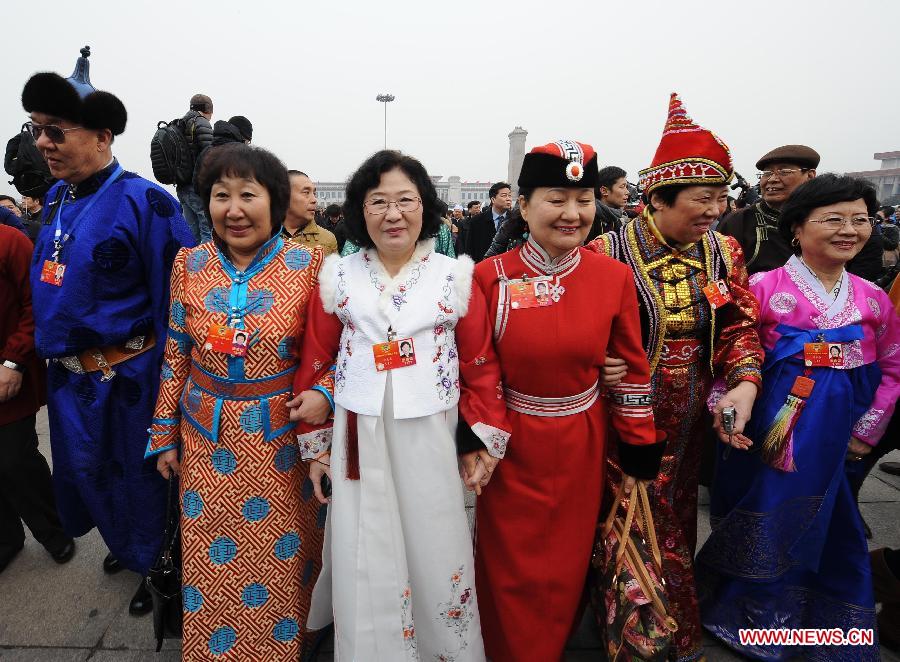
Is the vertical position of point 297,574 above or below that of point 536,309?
below

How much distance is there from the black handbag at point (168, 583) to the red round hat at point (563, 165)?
1816 millimetres

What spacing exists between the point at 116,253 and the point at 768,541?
296 cm

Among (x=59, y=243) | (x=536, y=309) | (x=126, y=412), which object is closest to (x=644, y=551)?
(x=536, y=309)

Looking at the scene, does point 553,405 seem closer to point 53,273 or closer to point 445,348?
point 445,348

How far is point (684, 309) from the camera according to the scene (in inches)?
79.4

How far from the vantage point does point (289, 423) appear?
6.13 feet

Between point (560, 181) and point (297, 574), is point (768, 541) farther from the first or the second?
point (297, 574)

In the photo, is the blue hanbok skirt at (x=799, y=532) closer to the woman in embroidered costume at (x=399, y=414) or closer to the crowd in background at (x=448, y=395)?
the crowd in background at (x=448, y=395)

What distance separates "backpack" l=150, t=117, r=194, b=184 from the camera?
4.04 m

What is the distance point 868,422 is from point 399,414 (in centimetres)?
199

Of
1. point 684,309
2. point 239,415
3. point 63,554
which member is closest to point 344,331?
point 239,415

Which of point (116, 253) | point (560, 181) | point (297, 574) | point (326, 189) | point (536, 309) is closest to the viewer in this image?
point (560, 181)

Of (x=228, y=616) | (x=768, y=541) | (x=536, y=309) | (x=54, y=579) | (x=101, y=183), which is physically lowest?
(x=54, y=579)

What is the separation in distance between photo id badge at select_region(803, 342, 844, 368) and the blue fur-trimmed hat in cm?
308
